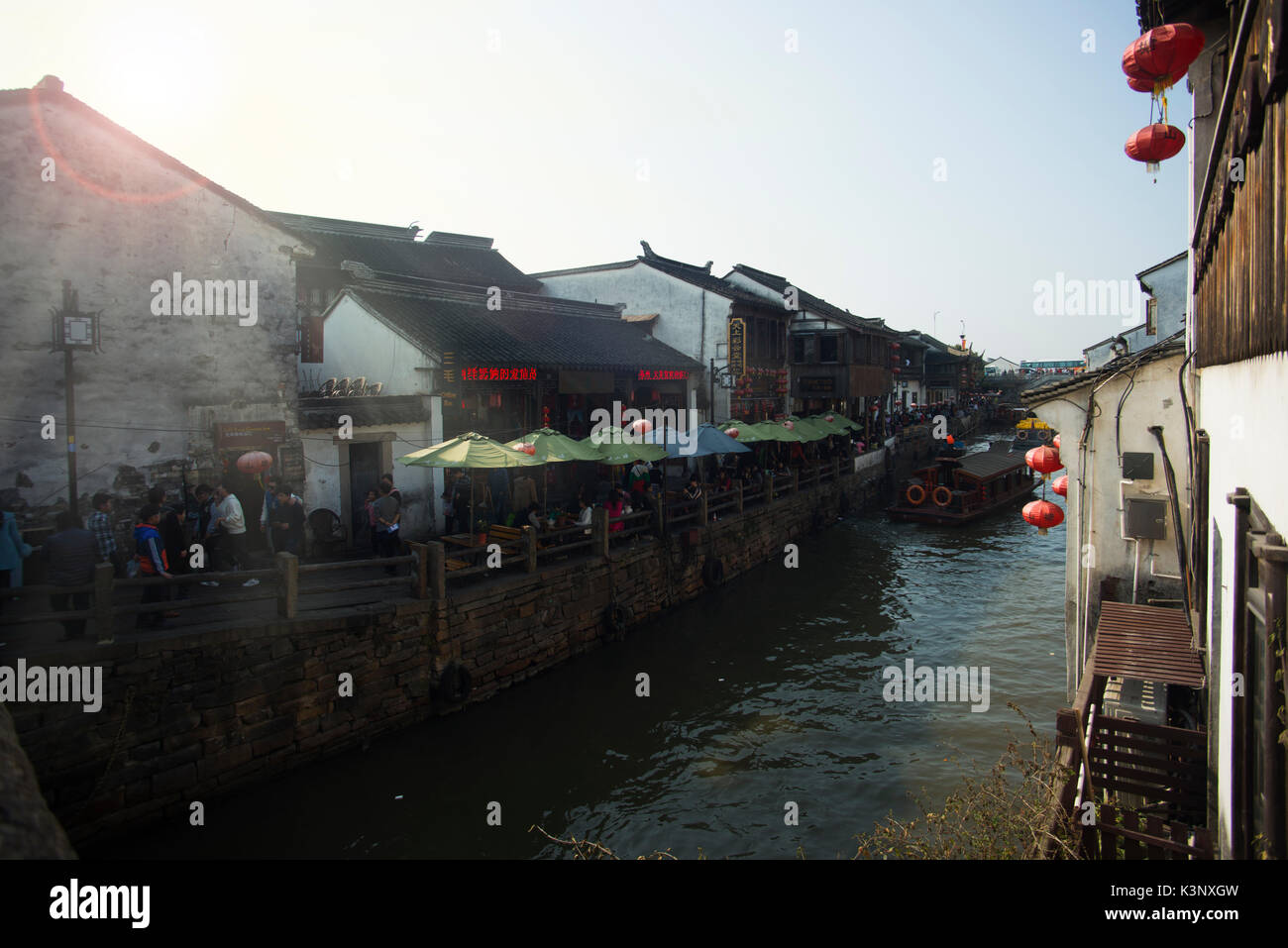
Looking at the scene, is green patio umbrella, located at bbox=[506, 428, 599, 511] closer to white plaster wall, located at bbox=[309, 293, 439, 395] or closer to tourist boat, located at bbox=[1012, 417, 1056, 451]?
white plaster wall, located at bbox=[309, 293, 439, 395]

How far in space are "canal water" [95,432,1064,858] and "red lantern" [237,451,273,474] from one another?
16.4ft

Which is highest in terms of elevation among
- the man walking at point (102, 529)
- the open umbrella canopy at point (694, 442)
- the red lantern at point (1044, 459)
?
the open umbrella canopy at point (694, 442)

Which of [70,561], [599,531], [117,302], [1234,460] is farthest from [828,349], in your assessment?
[1234,460]

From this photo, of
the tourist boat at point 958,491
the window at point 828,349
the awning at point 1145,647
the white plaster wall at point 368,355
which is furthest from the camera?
the window at point 828,349

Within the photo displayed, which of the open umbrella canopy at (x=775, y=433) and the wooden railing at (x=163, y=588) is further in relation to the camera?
the open umbrella canopy at (x=775, y=433)

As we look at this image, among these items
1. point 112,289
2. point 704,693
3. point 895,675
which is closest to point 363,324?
point 112,289

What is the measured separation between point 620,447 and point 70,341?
9.18 metres

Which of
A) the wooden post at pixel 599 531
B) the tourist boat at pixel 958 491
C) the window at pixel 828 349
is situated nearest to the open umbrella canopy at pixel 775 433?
the tourist boat at pixel 958 491

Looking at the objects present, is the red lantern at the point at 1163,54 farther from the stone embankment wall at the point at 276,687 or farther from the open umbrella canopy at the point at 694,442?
the open umbrella canopy at the point at 694,442

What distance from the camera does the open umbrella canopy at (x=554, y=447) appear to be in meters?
13.9

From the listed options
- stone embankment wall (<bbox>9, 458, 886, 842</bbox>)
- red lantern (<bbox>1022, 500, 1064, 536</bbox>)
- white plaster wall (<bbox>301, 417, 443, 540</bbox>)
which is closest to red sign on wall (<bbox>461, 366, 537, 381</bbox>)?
white plaster wall (<bbox>301, 417, 443, 540</bbox>)

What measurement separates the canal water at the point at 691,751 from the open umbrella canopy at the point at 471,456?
367 centimetres

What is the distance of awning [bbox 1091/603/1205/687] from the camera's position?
24.1 ft

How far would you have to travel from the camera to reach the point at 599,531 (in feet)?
48.9
